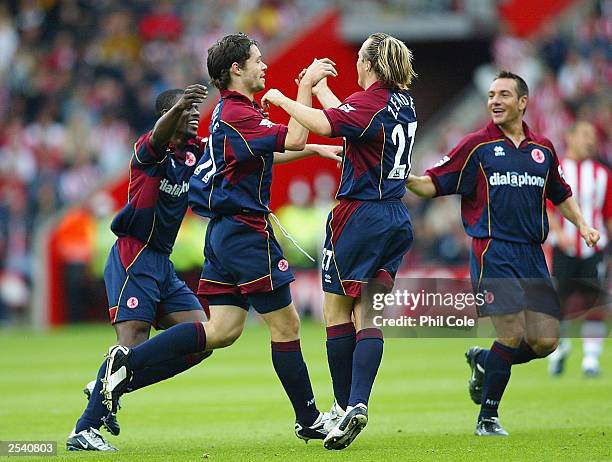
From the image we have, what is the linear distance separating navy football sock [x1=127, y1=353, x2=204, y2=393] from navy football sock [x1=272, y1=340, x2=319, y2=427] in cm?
Result: 59

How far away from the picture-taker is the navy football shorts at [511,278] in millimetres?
8547

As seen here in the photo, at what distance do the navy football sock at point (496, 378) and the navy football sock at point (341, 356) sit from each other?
3.32 ft

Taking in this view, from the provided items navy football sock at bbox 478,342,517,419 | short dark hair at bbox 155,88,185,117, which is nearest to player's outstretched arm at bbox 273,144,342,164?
short dark hair at bbox 155,88,185,117

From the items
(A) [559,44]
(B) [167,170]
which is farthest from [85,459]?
(A) [559,44]

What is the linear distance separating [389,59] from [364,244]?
1166 millimetres

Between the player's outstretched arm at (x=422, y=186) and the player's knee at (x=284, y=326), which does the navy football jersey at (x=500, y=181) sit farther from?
the player's knee at (x=284, y=326)

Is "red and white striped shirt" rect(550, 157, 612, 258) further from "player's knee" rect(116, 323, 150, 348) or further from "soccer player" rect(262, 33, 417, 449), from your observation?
"player's knee" rect(116, 323, 150, 348)

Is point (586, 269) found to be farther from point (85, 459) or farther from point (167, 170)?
point (85, 459)

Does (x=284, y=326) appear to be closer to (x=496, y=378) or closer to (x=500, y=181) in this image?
(x=496, y=378)

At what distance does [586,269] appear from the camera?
12.7 metres

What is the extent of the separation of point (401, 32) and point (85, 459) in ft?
60.1

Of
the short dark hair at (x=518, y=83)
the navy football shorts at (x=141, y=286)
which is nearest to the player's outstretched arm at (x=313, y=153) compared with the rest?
the navy football shorts at (x=141, y=286)

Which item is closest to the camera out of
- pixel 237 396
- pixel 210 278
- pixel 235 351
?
pixel 210 278

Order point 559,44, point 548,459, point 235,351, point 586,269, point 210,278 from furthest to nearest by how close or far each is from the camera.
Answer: point 559,44
point 235,351
point 586,269
point 210,278
point 548,459
